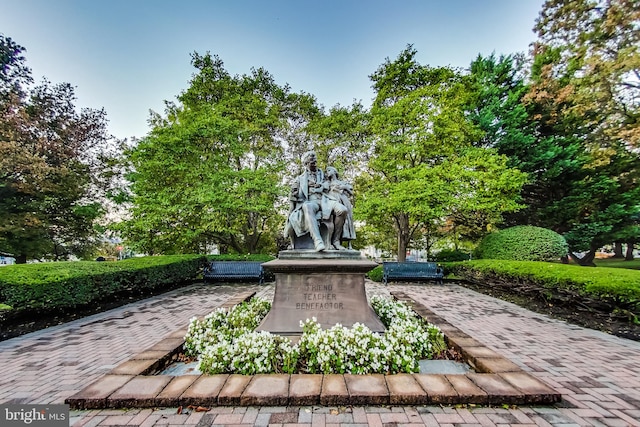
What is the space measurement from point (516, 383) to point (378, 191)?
1028 centimetres

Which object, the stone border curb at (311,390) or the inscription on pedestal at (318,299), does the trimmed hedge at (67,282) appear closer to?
the stone border curb at (311,390)

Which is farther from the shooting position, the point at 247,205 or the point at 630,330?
the point at 247,205

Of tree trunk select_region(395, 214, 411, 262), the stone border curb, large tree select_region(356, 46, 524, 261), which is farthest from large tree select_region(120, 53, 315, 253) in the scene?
the stone border curb

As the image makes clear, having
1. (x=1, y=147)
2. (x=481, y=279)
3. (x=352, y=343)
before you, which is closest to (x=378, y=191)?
(x=481, y=279)

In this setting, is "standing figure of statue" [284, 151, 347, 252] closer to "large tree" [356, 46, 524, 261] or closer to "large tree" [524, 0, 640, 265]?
"large tree" [356, 46, 524, 261]

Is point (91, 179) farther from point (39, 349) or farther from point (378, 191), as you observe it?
point (378, 191)

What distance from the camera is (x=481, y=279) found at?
9.56 metres

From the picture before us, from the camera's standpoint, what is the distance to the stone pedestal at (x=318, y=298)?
150 inches

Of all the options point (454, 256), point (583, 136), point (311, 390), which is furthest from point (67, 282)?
point (583, 136)

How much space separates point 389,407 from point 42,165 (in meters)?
11.0

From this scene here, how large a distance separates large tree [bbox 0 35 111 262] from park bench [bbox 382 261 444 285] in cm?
1113

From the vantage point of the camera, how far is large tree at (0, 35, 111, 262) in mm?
8742

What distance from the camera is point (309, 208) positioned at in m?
4.27

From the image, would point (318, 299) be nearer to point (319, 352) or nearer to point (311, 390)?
point (319, 352)
